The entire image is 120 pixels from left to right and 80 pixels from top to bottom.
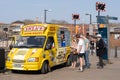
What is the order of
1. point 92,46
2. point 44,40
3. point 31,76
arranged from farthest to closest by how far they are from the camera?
1. point 92,46
2. point 44,40
3. point 31,76

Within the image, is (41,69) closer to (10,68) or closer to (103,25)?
(10,68)

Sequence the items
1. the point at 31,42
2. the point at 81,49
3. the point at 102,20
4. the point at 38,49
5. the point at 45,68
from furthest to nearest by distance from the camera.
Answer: the point at 102,20
the point at 81,49
the point at 31,42
the point at 45,68
the point at 38,49

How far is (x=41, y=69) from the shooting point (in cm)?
1484

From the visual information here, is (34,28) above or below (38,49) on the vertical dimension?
above

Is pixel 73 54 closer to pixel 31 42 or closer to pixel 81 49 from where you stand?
pixel 81 49

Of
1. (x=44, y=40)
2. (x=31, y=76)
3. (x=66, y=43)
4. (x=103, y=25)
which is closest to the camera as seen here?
(x=31, y=76)

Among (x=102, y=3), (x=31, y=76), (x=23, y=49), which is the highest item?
(x=102, y=3)

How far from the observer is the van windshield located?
15.4m

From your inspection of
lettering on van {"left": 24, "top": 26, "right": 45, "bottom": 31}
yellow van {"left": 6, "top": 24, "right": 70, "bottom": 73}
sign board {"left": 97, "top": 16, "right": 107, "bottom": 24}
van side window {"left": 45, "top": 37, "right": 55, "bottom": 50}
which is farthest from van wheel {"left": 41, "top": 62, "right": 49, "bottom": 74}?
sign board {"left": 97, "top": 16, "right": 107, "bottom": 24}

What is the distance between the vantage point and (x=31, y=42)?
15.7 metres

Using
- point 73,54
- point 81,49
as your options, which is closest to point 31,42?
point 81,49

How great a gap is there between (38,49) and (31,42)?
3.11ft

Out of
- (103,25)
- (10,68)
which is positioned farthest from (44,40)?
(103,25)

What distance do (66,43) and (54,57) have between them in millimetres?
2396
